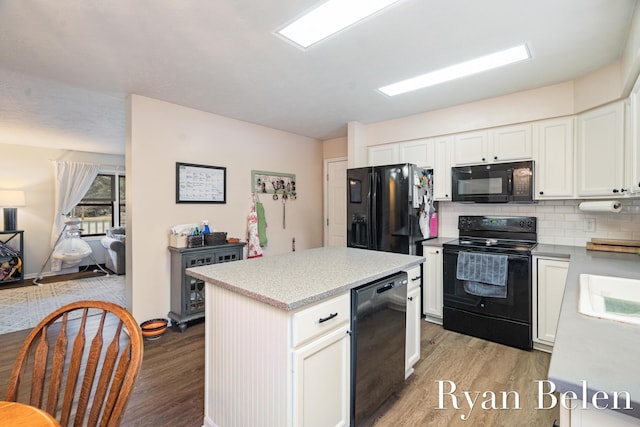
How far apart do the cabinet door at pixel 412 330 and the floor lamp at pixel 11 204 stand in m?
6.16

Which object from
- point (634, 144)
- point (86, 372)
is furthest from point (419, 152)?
point (86, 372)

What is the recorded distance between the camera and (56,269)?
17.7 feet

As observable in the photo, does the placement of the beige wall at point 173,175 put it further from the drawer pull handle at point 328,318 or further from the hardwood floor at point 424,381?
the drawer pull handle at point 328,318

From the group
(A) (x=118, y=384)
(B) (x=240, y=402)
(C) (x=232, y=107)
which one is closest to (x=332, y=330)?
(B) (x=240, y=402)

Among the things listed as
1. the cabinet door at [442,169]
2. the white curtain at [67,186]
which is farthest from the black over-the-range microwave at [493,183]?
the white curtain at [67,186]

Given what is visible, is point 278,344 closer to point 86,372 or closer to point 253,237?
point 86,372

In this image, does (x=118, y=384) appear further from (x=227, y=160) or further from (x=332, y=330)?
(x=227, y=160)

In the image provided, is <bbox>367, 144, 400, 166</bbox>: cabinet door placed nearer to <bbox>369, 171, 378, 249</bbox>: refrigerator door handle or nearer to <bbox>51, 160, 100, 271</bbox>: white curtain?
<bbox>369, 171, 378, 249</bbox>: refrigerator door handle

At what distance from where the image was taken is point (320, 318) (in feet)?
4.63

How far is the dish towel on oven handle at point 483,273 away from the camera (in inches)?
107

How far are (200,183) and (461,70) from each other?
9.38ft

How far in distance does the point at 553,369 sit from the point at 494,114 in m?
3.03

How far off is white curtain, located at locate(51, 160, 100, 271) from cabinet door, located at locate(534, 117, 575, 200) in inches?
278

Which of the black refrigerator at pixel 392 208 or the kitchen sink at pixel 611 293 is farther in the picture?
the black refrigerator at pixel 392 208
